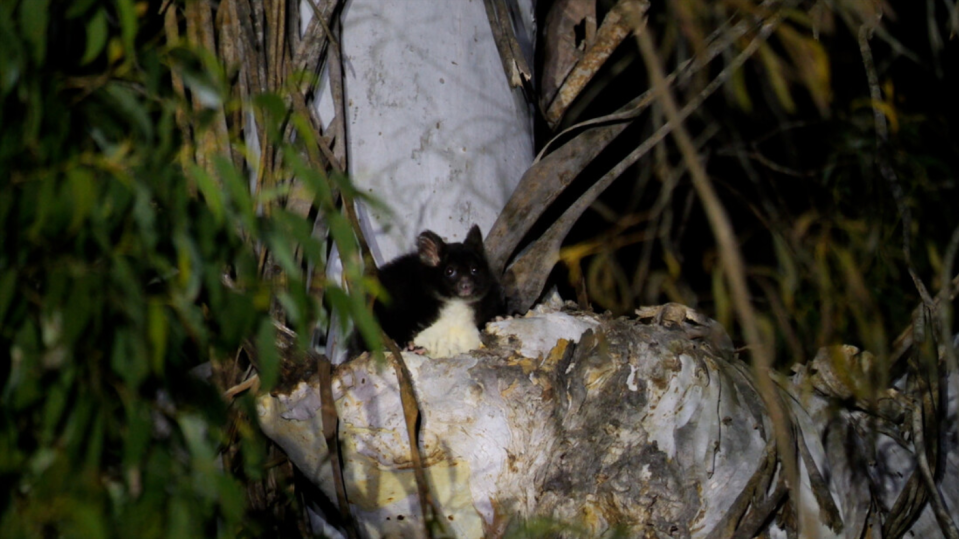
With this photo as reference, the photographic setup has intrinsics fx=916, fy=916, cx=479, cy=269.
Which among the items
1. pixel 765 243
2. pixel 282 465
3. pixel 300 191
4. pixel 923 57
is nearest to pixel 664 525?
pixel 282 465

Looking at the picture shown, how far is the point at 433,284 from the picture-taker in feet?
11.9

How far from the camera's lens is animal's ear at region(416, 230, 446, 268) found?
3320 millimetres

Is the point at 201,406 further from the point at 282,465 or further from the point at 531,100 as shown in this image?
the point at 531,100

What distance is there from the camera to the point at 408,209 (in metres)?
3.14

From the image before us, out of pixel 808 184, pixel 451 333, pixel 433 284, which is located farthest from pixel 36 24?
pixel 808 184

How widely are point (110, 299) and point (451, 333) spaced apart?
1935mm

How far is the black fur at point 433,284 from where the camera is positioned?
11.2 ft

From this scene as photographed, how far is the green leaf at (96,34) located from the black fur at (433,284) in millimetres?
1631

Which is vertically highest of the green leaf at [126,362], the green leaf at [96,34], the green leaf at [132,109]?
the green leaf at [96,34]

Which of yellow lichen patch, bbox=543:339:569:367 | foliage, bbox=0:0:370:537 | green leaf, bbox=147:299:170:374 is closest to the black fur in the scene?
yellow lichen patch, bbox=543:339:569:367

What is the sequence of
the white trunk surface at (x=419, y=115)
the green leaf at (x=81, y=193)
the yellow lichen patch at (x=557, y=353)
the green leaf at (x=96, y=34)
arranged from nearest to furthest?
the green leaf at (x=81, y=193), the green leaf at (x=96, y=34), the yellow lichen patch at (x=557, y=353), the white trunk surface at (x=419, y=115)

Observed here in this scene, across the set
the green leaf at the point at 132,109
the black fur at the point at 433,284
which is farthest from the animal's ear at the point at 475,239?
the green leaf at the point at 132,109

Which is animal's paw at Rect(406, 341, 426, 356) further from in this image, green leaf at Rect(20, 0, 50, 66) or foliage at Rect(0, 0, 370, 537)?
green leaf at Rect(20, 0, 50, 66)

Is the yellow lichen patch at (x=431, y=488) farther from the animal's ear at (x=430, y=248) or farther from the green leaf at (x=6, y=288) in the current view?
the green leaf at (x=6, y=288)
